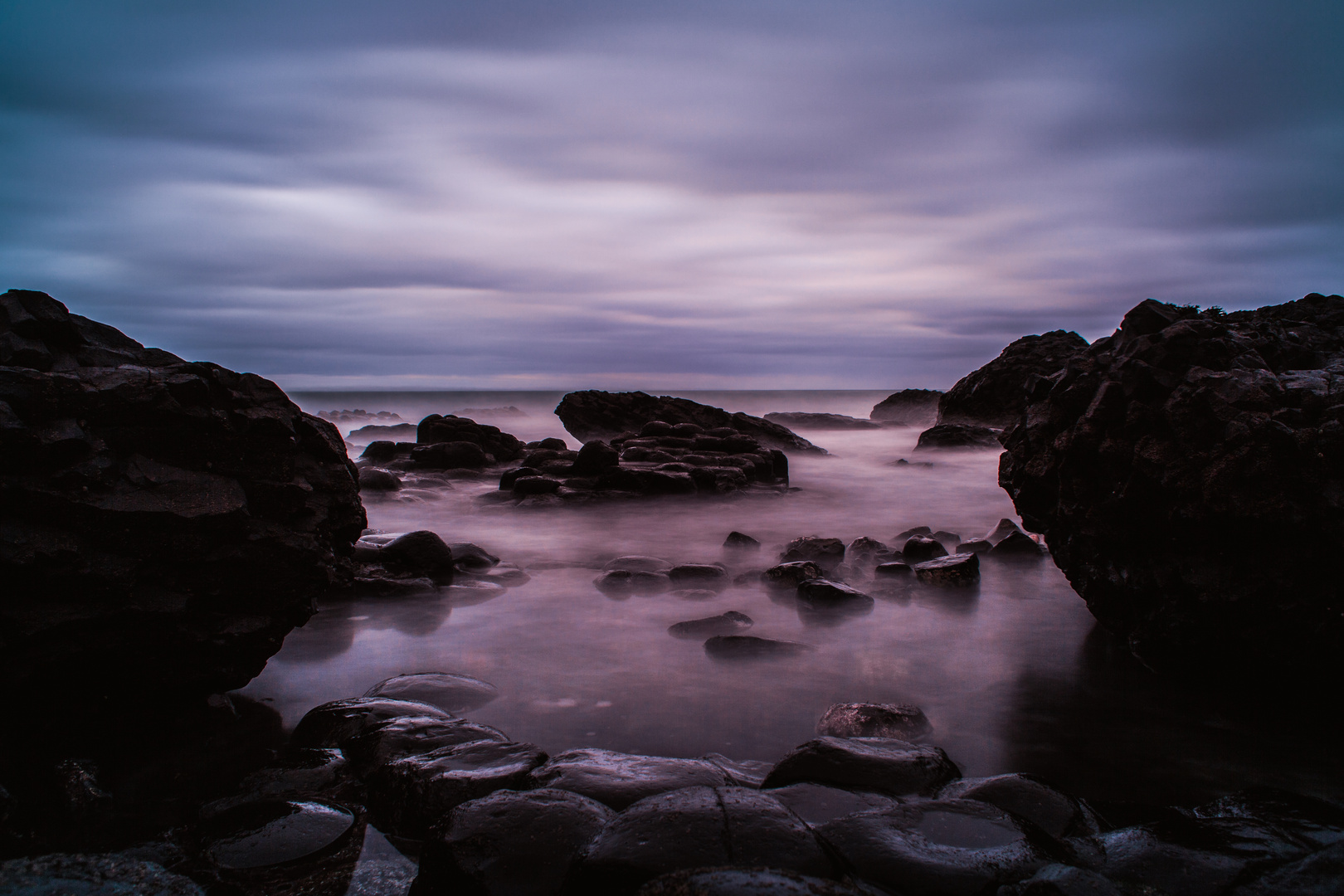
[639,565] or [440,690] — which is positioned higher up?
[639,565]

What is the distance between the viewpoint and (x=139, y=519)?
301 cm

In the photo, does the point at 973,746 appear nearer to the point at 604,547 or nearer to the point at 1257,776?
the point at 1257,776

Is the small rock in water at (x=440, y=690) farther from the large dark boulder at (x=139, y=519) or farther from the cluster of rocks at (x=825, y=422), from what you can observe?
the cluster of rocks at (x=825, y=422)

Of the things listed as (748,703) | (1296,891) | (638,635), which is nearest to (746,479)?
(638,635)

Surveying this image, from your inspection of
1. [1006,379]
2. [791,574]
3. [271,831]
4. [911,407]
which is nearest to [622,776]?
[271,831]

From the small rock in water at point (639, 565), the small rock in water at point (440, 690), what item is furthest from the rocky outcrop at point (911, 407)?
the small rock in water at point (440, 690)

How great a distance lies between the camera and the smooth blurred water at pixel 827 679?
10.5 feet

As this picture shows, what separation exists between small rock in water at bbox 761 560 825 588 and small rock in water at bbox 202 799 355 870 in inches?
157

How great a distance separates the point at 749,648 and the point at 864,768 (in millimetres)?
1728

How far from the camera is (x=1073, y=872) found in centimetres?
187

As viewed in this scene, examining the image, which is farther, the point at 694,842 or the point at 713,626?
the point at 713,626

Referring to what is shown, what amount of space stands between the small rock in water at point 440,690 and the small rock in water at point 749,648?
4.54ft

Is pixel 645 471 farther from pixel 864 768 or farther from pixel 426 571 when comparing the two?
pixel 864 768

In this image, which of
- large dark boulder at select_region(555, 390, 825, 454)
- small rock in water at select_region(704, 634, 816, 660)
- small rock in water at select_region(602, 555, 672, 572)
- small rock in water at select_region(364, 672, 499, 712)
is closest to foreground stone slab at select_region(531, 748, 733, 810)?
small rock in water at select_region(364, 672, 499, 712)
